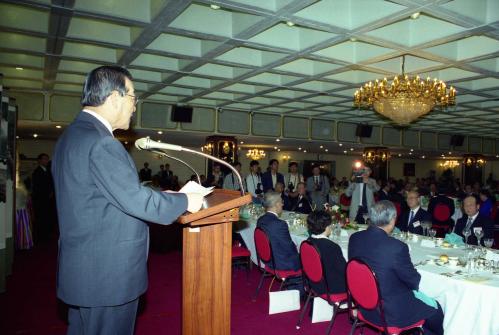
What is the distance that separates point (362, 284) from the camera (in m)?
2.71

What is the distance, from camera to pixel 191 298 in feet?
5.16

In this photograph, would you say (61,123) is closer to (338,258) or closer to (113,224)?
(338,258)

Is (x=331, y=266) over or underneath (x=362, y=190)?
underneath

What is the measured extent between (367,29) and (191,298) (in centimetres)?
416

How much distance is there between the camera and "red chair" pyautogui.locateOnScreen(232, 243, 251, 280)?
495 cm

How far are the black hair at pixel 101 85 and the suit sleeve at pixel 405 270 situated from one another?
2270mm

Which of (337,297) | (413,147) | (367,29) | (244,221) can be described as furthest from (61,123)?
(413,147)

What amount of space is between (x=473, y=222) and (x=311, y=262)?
8.90 feet

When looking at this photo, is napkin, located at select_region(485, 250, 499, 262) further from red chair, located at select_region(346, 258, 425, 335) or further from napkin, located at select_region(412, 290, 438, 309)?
red chair, located at select_region(346, 258, 425, 335)

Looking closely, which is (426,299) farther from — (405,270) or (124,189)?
(124,189)

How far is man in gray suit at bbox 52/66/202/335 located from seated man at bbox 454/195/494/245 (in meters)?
4.55

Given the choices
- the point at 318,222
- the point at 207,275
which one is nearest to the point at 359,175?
the point at 318,222

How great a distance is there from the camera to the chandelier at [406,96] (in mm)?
5749

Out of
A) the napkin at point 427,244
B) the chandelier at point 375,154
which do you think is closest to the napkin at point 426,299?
the napkin at point 427,244
